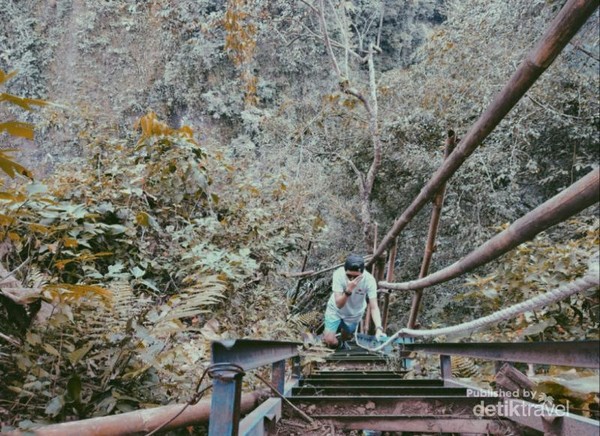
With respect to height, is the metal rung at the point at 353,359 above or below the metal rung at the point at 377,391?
above

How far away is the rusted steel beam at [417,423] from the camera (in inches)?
60.7

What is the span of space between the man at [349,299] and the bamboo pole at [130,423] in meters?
2.33

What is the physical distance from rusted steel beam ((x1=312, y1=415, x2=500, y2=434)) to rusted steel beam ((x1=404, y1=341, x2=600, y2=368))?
245 mm

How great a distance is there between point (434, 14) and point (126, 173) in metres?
14.6

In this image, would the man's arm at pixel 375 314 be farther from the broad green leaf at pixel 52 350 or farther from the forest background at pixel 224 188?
the broad green leaf at pixel 52 350

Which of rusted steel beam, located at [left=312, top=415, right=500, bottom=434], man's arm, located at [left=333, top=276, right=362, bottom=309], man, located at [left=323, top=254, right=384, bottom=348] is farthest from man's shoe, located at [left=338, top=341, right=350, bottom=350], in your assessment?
rusted steel beam, located at [left=312, top=415, right=500, bottom=434]

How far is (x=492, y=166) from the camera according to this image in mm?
5828

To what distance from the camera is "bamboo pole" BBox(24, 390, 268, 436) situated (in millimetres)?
1132

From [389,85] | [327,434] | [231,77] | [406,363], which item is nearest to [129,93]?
[231,77]

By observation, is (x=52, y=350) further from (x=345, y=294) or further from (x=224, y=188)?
(x=224, y=188)

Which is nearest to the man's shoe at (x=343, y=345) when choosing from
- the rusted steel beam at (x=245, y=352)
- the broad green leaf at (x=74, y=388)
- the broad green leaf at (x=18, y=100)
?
the rusted steel beam at (x=245, y=352)

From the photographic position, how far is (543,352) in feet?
3.01

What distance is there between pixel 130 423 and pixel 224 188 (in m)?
3.76

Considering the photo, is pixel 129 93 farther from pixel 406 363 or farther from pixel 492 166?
pixel 406 363
